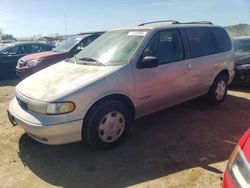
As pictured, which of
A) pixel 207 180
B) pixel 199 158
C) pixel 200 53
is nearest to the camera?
pixel 207 180

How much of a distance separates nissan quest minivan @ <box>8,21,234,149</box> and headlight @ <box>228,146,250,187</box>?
2094 mm

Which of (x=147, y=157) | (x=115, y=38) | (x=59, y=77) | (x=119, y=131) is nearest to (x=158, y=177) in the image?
(x=147, y=157)

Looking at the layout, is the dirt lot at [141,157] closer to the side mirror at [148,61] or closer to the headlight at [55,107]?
the headlight at [55,107]

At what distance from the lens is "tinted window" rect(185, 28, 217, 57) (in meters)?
5.31

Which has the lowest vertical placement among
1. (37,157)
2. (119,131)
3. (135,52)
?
(37,157)

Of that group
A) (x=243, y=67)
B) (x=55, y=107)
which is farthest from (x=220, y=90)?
(x=55, y=107)

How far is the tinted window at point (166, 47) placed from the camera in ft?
15.1

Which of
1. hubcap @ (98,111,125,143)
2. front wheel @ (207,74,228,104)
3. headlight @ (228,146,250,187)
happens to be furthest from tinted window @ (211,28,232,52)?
headlight @ (228,146,250,187)

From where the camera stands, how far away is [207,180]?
3328mm

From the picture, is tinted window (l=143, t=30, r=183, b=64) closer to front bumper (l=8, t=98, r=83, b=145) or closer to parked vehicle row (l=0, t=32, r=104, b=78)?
front bumper (l=8, t=98, r=83, b=145)

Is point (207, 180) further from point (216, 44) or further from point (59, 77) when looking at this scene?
point (216, 44)

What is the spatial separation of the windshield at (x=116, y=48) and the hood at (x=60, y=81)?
248mm

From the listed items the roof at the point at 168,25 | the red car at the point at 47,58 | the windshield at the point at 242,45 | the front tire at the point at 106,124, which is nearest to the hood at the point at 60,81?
the front tire at the point at 106,124

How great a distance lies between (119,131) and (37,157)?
4.08 ft
